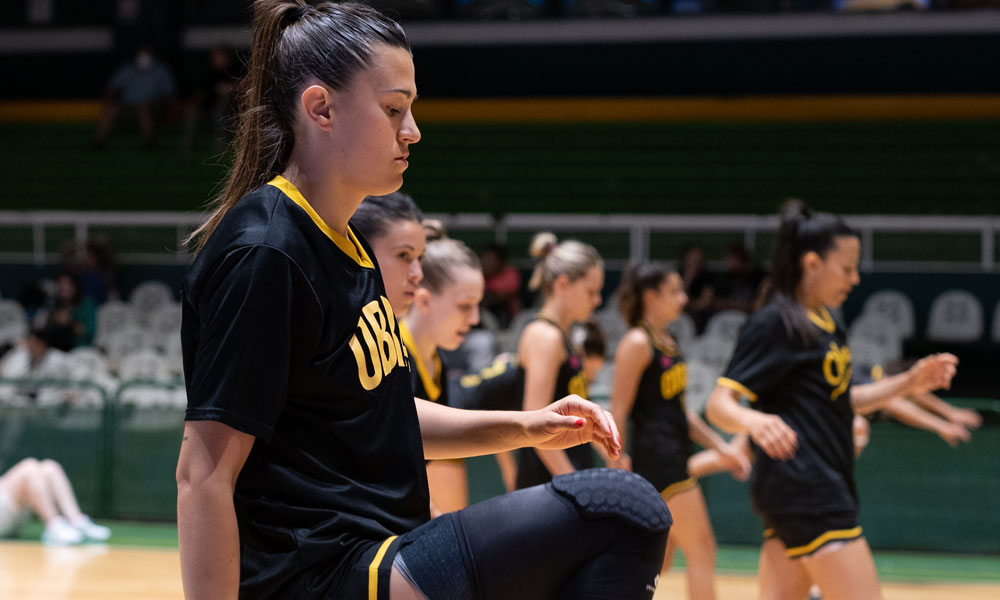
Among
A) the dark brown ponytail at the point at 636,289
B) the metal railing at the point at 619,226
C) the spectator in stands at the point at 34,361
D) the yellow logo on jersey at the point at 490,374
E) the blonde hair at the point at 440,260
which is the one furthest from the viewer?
the metal railing at the point at 619,226

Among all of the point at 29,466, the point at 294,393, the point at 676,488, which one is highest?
the point at 294,393

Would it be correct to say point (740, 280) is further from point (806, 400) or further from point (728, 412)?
point (728, 412)

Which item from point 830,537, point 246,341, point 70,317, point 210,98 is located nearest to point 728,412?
point 830,537

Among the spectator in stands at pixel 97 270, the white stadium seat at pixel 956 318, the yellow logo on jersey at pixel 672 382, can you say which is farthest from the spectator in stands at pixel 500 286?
the yellow logo on jersey at pixel 672 382

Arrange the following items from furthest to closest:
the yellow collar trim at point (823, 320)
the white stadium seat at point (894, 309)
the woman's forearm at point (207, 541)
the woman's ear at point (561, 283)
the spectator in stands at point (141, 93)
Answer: the spectator in stands at point (141, 93)
the white stadium seat at point (894, 309)
the woman's ear at point (561, 283)
the yellow collar trim at point (823, 320)
the woman's forearm at point (207, 541)

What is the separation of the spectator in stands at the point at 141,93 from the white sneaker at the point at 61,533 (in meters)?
9.59

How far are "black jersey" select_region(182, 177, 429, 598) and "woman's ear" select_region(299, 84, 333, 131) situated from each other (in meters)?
0.11

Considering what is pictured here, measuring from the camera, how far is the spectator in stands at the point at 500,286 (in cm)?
1052

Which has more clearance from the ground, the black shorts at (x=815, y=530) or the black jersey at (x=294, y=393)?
the black jersey at (x=294, y=393)

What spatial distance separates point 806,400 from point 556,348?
0.96 m

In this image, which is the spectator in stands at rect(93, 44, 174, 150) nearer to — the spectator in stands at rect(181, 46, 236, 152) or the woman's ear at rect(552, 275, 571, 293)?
the spectator in stands at rect(181, 46, 236, 152)

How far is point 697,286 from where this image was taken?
35.5 feet

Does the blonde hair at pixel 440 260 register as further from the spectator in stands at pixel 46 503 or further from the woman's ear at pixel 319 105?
the spectator in stands at pixel 46 503

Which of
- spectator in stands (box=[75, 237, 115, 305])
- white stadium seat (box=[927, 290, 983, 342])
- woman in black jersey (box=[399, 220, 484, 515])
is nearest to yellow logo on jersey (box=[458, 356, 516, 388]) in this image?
woman in black jersey (box=[399, 220, 484, 515])
